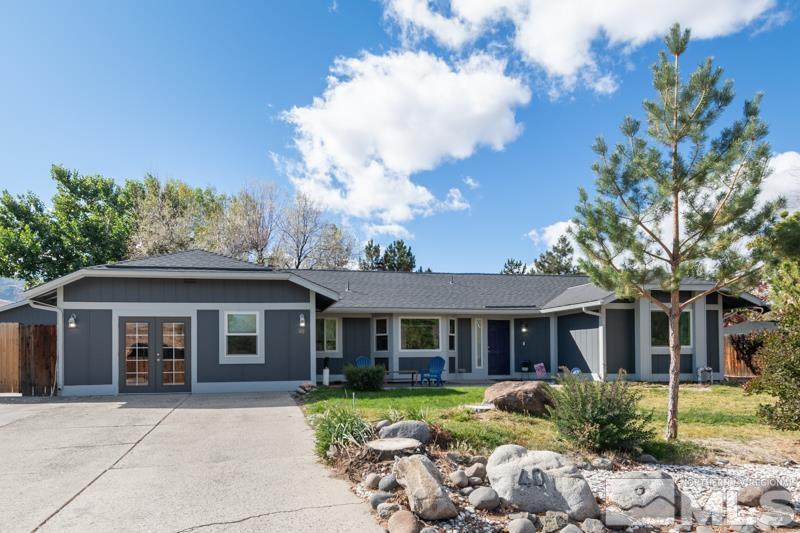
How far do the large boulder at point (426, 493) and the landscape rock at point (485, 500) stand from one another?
0.30m

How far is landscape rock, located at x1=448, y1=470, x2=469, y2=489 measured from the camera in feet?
16.4

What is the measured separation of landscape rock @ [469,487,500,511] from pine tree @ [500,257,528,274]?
1506 inches

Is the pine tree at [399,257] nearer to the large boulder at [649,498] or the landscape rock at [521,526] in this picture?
the large boulder at [649,498]

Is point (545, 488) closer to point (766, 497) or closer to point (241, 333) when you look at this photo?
point (766, 497)

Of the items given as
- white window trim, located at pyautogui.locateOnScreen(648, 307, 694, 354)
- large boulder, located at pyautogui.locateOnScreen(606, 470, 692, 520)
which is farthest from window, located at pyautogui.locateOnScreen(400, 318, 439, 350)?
large boulder, located at pyautogui.locateOnScreen(606, 470, 692, 520)

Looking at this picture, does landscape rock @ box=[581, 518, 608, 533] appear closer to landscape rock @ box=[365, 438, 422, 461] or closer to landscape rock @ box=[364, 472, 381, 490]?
landscape rock @ box=[364, 472, 381, 490]

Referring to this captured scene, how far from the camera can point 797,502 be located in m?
5.05

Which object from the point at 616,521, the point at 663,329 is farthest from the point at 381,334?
the point at 616,521

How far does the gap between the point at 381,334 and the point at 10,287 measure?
26.2 m

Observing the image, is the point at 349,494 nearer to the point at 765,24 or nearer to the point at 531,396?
the point at 531,396

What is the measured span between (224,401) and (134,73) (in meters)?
10.4

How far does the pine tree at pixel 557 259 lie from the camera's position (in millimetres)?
39562

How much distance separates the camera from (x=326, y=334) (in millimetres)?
16625

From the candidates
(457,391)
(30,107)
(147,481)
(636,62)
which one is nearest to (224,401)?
(457,391)
